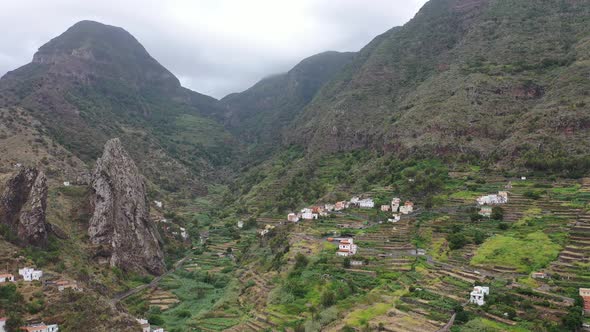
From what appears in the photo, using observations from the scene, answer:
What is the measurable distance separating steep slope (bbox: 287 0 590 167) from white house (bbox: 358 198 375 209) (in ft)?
59.0

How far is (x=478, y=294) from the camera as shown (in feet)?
123

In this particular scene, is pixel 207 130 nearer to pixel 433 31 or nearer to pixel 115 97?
pixel 115 97

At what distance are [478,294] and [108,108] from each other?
5196 inches

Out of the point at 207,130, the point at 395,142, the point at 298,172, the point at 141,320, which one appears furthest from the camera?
the point at 207,130

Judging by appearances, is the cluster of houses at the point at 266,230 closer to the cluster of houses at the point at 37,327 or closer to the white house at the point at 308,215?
the white house at the point at 308,215

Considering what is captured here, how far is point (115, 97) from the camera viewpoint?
156875 mm

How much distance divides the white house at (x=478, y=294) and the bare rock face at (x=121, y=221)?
1699 inches

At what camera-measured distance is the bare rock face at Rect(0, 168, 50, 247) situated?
51.0 metres

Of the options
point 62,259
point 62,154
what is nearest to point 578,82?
point 62,259

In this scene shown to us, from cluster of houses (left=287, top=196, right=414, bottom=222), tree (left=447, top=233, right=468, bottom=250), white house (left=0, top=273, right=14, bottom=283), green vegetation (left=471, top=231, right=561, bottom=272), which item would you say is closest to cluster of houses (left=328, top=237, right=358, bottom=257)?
tree (left=447, top=233, right=468, bottom=250)

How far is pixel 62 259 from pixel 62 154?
38837 mm

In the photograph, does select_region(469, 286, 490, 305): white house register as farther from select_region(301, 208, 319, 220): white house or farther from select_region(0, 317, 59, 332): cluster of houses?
select_region(301, 208, 319, 220): white house

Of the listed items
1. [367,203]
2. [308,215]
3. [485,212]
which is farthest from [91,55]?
[485,212]

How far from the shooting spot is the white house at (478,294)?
37.0m
